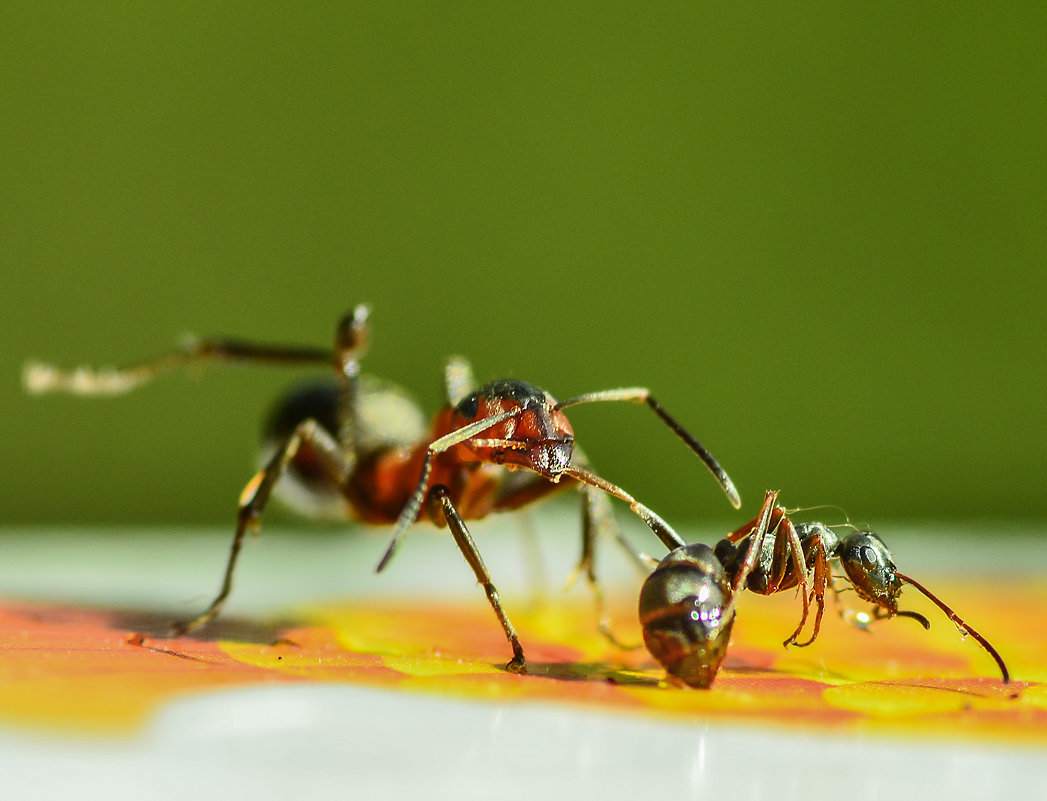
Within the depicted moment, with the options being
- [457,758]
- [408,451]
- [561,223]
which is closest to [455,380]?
[408,451]

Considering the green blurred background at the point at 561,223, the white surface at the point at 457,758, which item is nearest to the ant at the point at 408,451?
the white surface at the point at 457,758

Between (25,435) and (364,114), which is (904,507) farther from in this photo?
(25,435)

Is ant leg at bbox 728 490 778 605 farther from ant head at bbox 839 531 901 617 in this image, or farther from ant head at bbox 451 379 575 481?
ant head at bbox 451 379 575 481

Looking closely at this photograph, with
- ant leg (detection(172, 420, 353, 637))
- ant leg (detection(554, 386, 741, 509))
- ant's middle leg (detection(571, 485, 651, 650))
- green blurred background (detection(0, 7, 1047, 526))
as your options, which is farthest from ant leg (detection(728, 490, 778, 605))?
green blurred background (detection(0, 7, 1047, 526))

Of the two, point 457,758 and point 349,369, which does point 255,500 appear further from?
point 457,758

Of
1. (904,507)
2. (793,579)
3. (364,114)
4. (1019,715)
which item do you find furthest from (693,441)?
(364,114)
